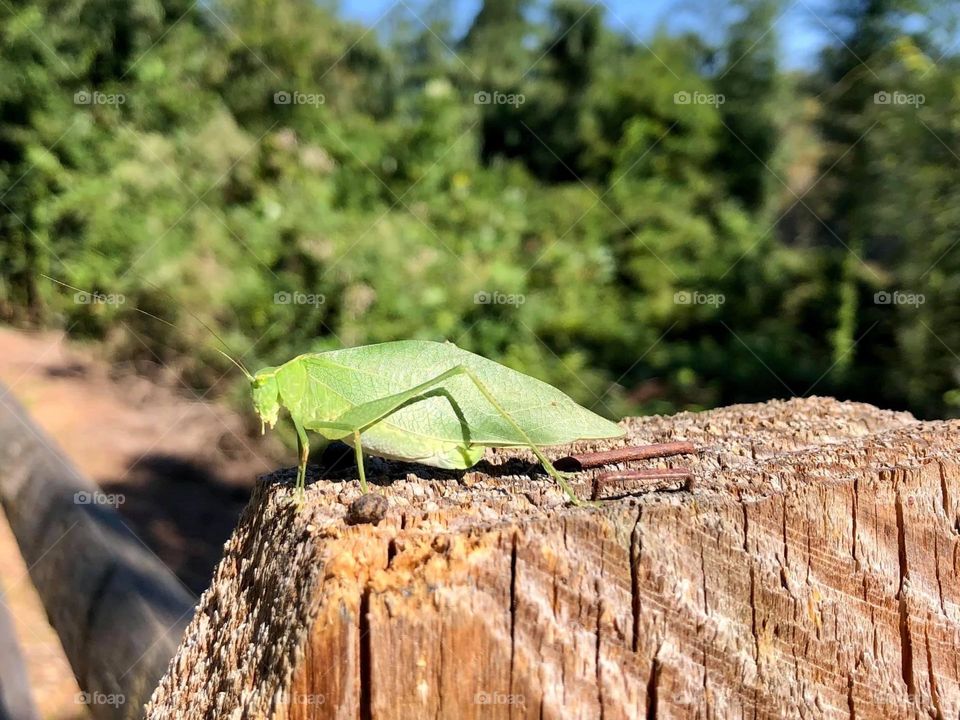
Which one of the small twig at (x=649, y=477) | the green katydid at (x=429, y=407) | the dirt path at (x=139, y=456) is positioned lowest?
the small twig at (x=649, y=477)

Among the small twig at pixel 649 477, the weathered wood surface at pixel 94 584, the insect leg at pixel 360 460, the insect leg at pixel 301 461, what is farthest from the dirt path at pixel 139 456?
the small twig at pixel 649 477

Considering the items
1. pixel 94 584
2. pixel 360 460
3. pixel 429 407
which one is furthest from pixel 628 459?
pixel 94 584

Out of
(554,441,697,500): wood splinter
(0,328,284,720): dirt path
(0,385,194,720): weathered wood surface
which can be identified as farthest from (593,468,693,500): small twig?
(0,328,284,720): dirt path

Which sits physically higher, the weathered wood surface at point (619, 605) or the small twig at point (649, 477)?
the small twig at point (649, 477)

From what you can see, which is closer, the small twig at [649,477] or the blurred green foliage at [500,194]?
the small twig at [649,477]

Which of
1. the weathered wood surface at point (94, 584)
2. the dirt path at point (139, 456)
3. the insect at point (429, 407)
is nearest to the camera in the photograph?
the insect at point (429, 407)

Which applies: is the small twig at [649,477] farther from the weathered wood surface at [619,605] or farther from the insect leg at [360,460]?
the insect leg at [360,460]

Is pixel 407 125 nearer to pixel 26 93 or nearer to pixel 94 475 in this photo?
pixel 26 93
